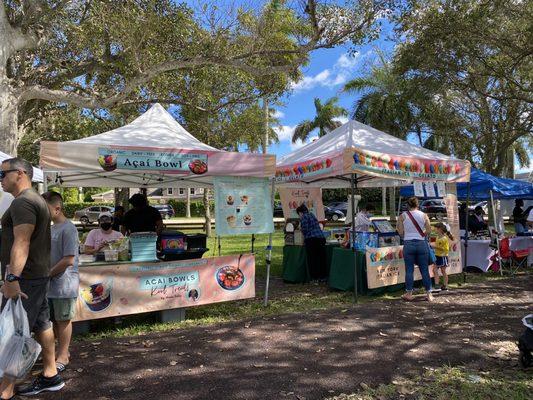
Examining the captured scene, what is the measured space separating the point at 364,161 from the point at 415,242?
1584 mm

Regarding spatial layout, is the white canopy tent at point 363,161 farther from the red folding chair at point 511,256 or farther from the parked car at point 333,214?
the parked car at point 333,214

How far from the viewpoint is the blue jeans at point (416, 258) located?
704 cm

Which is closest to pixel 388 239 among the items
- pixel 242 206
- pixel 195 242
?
pixel 242 206

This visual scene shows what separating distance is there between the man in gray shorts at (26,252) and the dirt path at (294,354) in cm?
56

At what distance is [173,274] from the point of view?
5891 mm

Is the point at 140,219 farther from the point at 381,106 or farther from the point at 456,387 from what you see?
the point at 381,106

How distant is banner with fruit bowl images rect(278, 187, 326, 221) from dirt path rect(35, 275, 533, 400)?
3.88m

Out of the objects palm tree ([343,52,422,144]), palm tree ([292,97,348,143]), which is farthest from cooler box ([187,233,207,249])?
palm tree ([292,97,348,143])

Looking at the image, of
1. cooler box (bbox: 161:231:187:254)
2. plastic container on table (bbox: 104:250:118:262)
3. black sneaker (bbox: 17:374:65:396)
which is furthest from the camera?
cooler box (bbox: 161:231:187:254)

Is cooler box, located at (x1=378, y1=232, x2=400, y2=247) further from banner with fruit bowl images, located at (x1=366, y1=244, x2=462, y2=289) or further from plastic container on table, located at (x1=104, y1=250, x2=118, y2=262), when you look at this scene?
plastic container on table, located at (x1=104, y1=250, x2=118, y2=262)

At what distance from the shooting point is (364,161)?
6.89 m

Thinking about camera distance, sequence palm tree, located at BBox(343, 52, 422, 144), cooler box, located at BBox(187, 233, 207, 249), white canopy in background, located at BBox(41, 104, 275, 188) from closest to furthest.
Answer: white canopy in background, located at BBox(41, 104, 275, 188), cooler box, located at BBox(187, 233, 207, 249), palm tree, located at BBox(343, 52, 422, 144)

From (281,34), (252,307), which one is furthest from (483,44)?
(252,307)

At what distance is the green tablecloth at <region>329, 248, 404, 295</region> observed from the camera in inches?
302
